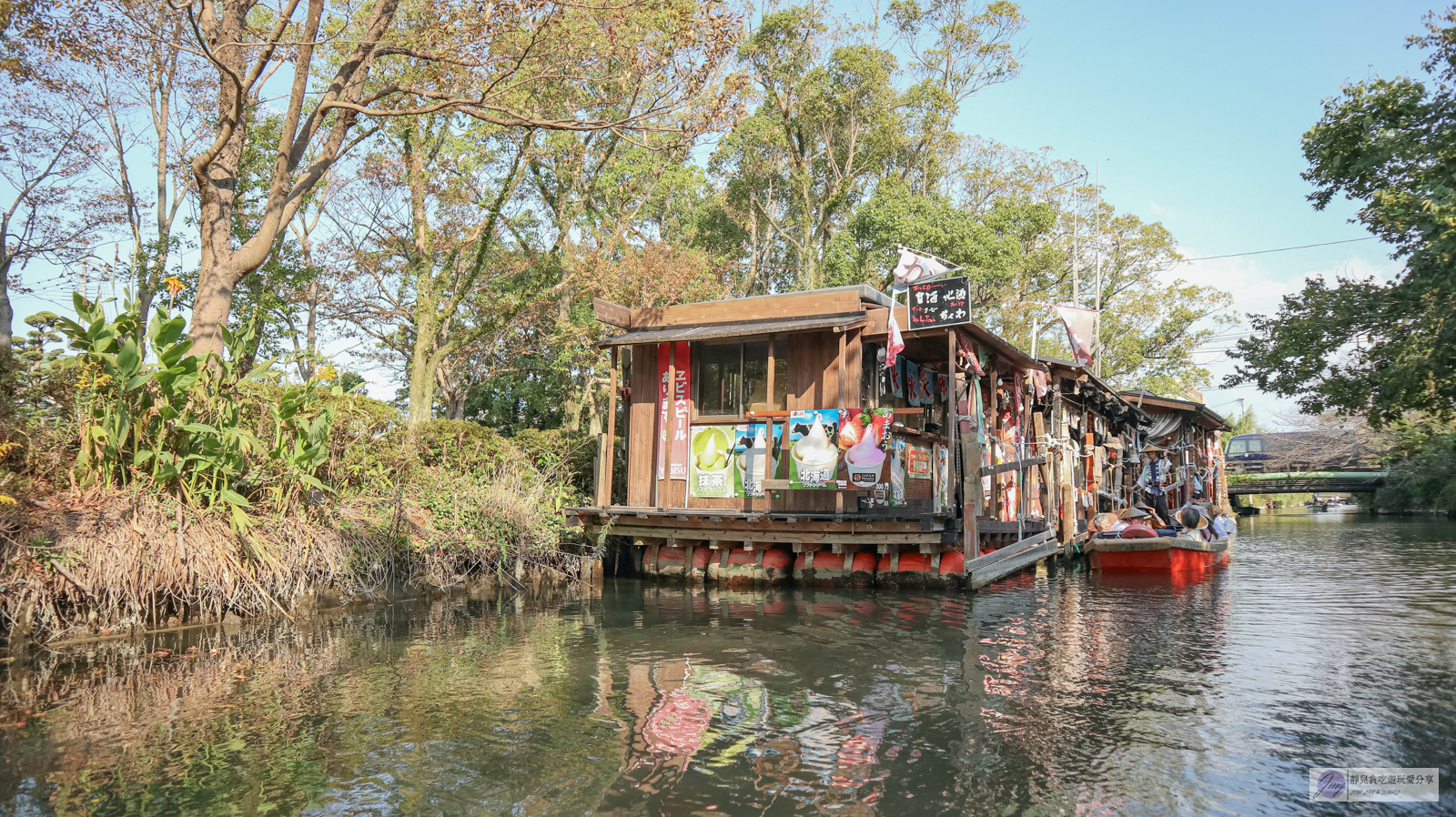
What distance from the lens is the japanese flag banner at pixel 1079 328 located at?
712 inches

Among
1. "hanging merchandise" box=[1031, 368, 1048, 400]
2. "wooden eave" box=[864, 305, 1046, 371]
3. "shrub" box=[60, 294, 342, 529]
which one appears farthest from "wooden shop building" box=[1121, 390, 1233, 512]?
"shrub" box=[60, 294, 342, 529]

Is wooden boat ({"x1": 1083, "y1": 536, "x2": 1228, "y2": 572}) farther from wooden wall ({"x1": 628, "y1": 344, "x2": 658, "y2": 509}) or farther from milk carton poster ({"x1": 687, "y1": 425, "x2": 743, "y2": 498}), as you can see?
wooden wall ({"x1": 628, "y1": 344, "x2": 658, "y2": 509})

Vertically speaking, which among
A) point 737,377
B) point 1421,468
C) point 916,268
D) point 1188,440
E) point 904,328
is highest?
point 916,268

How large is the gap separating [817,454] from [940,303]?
279 cm

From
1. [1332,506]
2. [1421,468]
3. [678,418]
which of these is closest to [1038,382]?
[678,418]

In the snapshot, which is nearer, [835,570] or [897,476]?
[897,476]

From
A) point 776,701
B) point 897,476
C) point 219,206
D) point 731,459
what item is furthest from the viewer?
point 731,459

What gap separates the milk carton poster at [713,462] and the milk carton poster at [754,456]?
0.27 feet

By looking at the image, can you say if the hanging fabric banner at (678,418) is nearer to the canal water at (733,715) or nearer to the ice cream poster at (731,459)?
the ice cream poster at (731,459)

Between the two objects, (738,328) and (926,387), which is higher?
(738,328)

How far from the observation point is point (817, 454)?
12250 millimetres

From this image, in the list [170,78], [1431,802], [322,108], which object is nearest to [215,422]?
[322,108]

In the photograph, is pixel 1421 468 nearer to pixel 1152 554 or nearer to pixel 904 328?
pixel 1152 554

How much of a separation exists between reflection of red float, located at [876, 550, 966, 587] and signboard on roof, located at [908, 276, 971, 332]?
338 centimetres
